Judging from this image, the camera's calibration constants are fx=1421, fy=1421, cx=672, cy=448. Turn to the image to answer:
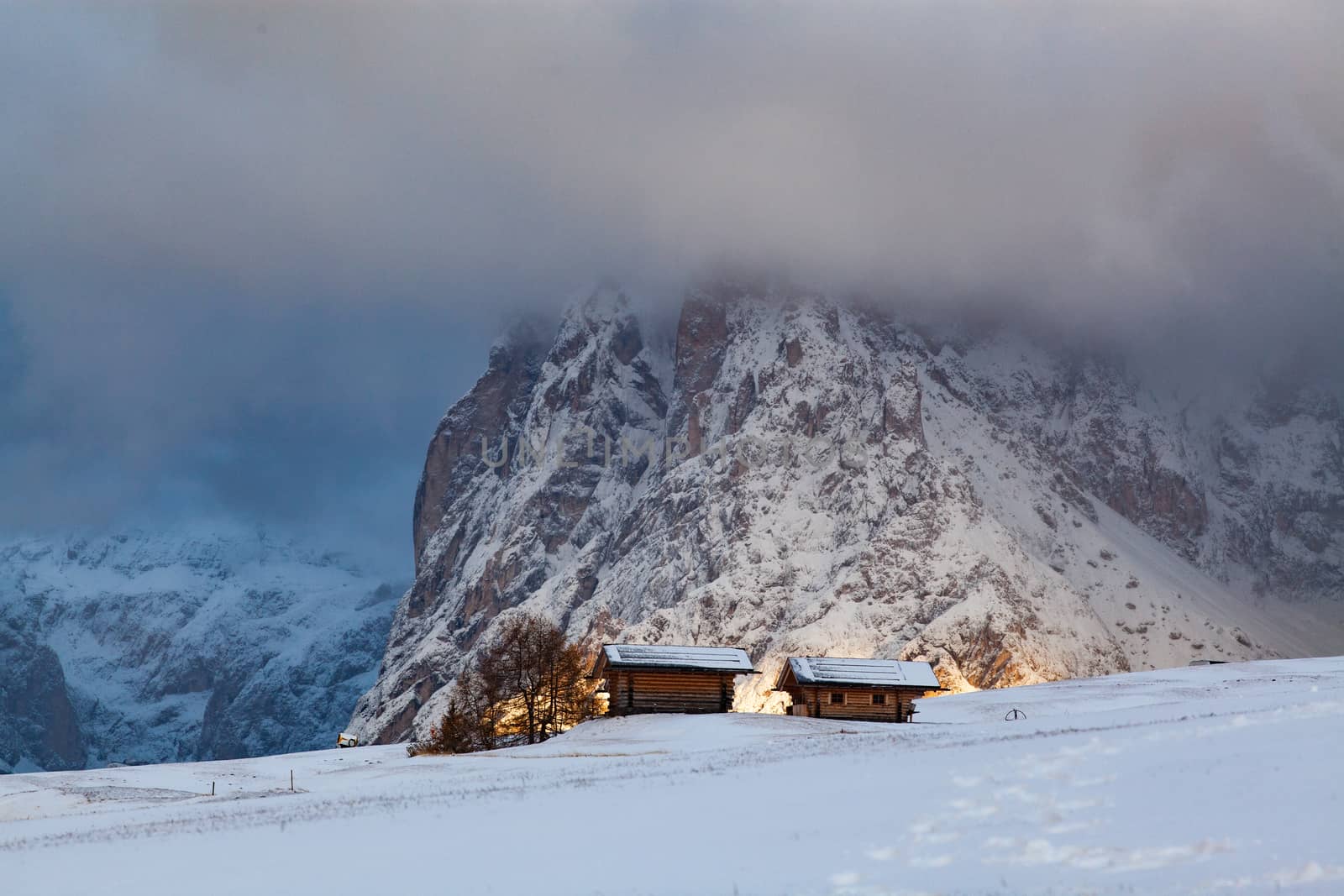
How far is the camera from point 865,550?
609ft

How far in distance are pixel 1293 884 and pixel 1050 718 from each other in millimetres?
36304

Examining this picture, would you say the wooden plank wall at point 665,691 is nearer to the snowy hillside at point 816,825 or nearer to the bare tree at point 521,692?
the bare tree at point 521,692

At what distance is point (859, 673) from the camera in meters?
86.2

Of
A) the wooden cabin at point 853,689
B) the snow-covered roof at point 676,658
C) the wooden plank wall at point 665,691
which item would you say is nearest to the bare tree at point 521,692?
the wooden plank wall at point 665,691

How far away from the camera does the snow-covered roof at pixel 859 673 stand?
279ft

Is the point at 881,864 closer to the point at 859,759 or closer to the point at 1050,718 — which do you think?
the point at 859,759

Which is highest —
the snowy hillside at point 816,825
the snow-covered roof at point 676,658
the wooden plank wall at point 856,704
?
the snow-covered roof at point 676,658

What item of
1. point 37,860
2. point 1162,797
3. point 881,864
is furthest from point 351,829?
point 1162,797

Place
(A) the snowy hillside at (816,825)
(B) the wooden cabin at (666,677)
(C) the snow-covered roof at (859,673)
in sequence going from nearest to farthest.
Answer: (A) the snowy hillside at (816,825) → (B) the wooden cabin at (666,677) → (C) the snow-covered roof at (859,673)

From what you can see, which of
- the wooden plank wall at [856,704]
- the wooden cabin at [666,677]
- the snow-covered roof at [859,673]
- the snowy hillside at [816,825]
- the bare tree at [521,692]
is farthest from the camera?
the snow-covered roof at [859,673]

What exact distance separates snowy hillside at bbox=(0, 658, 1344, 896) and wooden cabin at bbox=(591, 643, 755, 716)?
3587 cm

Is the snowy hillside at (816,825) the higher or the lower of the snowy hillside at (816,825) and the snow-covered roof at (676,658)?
the lower

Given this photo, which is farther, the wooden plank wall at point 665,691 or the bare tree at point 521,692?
the wooden plank wall at point 665,691

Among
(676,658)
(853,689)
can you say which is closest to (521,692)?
(676,658)
